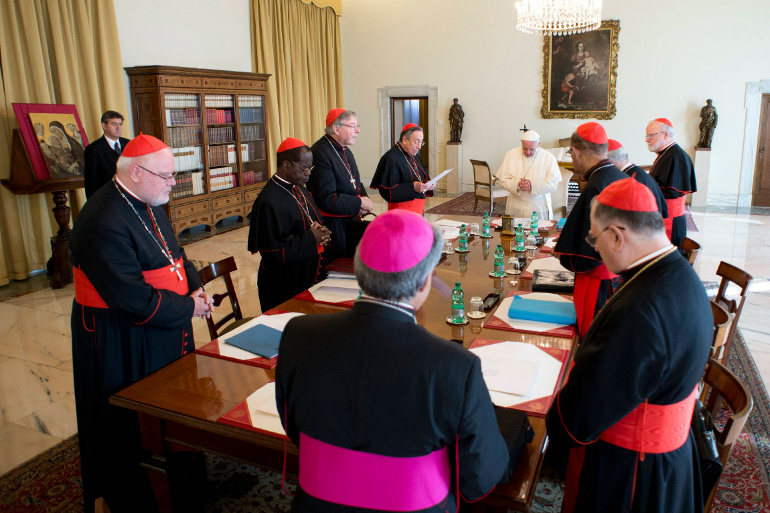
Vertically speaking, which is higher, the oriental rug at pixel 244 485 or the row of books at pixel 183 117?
the row of books at pixel 183 117

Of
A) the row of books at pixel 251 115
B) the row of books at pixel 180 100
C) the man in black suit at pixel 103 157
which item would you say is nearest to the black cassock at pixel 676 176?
the man in black suit at pixel 103 157

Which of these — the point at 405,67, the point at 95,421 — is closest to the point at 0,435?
the point at 95,421

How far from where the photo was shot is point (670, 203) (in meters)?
5.16

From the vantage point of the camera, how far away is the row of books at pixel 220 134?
855cm

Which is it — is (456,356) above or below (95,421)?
above

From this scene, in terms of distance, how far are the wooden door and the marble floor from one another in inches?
96.2

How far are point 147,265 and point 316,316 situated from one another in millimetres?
1300

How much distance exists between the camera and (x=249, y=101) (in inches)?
360

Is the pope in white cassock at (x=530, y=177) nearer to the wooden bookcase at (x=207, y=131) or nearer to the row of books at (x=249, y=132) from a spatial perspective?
the wooden bookcase at (x=207, y=131)

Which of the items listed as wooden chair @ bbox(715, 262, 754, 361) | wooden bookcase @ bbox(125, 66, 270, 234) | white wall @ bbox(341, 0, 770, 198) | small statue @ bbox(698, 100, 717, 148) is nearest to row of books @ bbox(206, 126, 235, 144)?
wooden bookcase @ bbox(125, 66, 270, 234)

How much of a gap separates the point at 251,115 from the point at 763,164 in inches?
347

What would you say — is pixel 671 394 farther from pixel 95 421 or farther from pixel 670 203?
pixel 670 203

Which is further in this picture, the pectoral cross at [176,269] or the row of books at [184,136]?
the row of books at [184,136]

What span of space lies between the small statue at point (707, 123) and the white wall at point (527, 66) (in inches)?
9.3
